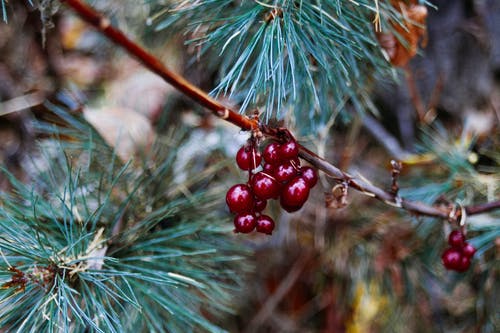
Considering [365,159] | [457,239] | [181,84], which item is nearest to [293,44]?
[181,84]

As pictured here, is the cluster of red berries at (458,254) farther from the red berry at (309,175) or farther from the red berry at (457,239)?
the red berry at (309,175)

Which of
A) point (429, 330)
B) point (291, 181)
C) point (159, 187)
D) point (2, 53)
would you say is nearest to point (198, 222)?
point (159, 187)

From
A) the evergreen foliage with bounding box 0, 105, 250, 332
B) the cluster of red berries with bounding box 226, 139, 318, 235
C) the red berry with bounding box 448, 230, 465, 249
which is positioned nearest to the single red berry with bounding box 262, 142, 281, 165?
the cluster of red berries with bounding box 226, 139, 318, 235

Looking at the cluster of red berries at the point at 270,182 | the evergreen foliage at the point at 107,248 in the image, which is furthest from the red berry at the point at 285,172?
the evergreen foliage at the point at 107,248

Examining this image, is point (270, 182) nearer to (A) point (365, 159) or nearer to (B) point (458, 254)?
(B) point (458, 254)

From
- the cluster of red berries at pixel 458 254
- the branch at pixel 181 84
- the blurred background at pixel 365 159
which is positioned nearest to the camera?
the branch at pixel 181 84

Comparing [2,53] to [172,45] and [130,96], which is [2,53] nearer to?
[130,96]

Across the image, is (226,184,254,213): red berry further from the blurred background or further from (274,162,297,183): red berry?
the blurred background
